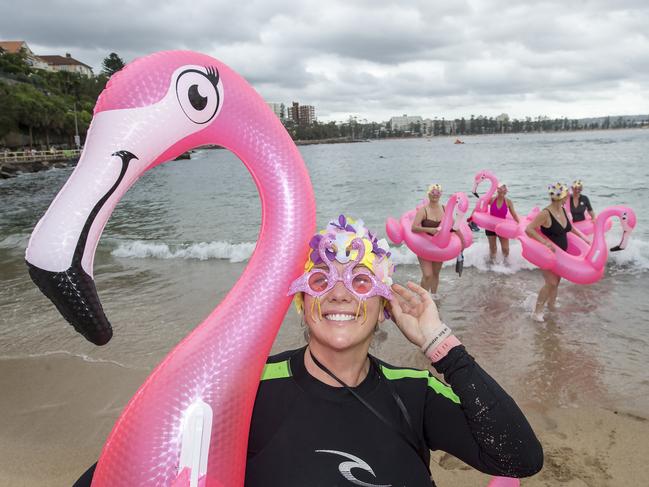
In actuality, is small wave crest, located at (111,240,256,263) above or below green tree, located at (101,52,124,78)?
below

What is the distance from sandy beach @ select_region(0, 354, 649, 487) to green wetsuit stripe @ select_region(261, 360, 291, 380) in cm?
189

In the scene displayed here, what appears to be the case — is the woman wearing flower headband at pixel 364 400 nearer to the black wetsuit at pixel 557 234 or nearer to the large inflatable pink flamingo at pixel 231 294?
the large inflatable pink flamingo at pixel 231 294

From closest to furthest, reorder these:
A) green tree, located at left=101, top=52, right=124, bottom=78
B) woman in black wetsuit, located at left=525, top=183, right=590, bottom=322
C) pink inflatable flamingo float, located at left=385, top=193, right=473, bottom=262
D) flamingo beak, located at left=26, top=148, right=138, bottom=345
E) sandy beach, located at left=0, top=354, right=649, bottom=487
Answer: flamingo beak, located at left=26, top=148, right=138, bottom=345 < sandy beach, located at left=0, top=354, right=649, bottom=487 < woman in black wetsuit, located at left=525, top=183, right=590, bottom=322 < pink inflatable flamingo float, located at left=385, top=193, right=473, bottom=262 < green tree, located at left=101, top=52, right=124, bottom=78

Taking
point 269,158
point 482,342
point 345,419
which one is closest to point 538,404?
point 482,342

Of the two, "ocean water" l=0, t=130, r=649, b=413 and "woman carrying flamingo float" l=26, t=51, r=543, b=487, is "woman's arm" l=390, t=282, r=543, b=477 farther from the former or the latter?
"ocean water" l=0, t=130, r=649, b=413

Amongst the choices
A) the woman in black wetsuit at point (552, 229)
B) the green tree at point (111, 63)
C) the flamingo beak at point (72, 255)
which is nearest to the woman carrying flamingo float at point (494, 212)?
the woman in black wetsuit at point (552, 229)

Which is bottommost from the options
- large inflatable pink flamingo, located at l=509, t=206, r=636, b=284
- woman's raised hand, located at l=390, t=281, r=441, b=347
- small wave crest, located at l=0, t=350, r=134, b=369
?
small wave crest, located at l=0, t=350, r=134, b=369

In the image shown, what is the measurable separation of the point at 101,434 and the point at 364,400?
293 centimetres

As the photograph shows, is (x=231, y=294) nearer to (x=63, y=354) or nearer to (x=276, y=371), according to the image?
(x=276, y=371)

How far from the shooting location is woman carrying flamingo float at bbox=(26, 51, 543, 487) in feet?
4.58

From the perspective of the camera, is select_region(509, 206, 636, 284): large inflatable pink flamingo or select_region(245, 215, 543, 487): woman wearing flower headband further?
select_region(509, 206, 636, 284): large inflatable pink flamingo

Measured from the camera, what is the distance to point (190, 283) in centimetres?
848

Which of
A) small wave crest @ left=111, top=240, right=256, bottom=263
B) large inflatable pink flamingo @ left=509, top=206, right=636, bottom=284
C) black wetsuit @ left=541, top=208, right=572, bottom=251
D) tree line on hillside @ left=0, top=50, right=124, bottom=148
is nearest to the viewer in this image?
large inflatable pink flamingo @ left=509, top=206, right=636, bottom=284

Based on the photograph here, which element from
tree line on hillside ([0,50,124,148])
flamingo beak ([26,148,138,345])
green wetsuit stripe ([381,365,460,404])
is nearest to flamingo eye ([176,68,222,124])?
flamingo beak ([26,148,138,345])
